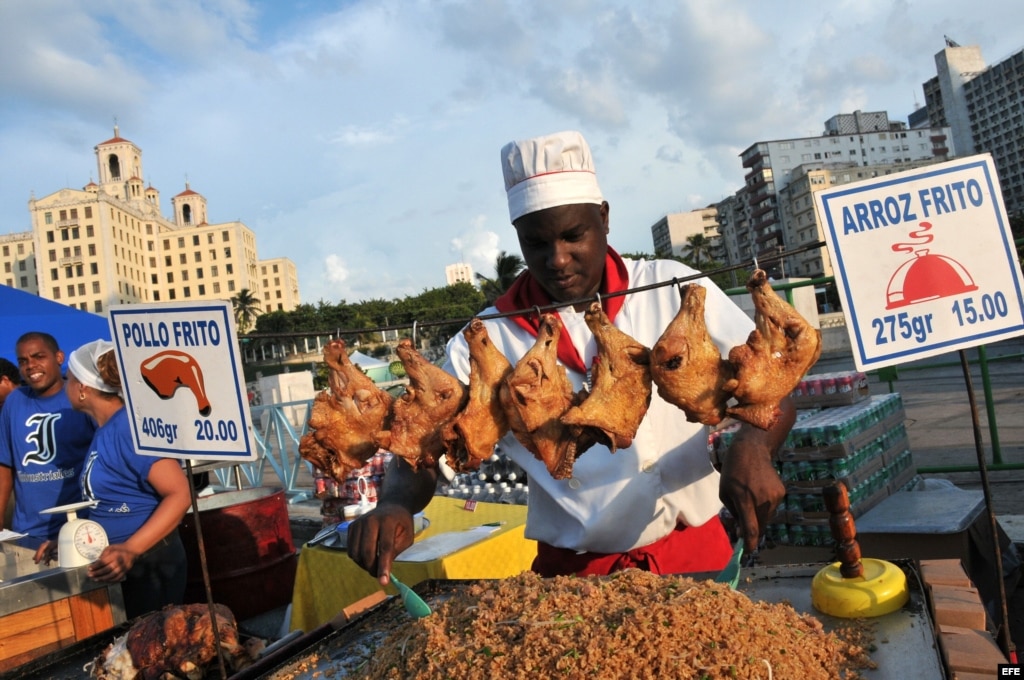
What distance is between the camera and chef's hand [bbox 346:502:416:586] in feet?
7.43

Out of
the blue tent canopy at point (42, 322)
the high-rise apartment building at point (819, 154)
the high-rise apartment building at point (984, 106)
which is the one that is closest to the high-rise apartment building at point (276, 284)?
the high-rise apartment building at point (819, 154)

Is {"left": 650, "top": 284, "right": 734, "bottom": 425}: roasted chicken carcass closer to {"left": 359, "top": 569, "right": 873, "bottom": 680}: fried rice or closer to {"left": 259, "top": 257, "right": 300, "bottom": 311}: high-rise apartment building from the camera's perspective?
{"left": 359, "top": 569, "right": 873, "bottom": 680}: fried rice

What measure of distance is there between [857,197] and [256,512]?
452 cm

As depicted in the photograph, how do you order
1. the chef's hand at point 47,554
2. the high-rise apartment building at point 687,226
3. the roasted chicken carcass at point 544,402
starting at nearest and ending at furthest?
the roasted chicken carcass at point 544,402, the chef's hand at point 47,554, the high-rise apartment building at point 687,226

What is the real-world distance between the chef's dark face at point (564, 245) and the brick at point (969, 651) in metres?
1.37

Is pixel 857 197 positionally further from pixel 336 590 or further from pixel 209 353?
pixel 336 590

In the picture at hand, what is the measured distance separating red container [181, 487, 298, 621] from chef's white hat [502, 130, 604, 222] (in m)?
3.53

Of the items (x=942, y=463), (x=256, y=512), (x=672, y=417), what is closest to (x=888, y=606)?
(x=672, y=417)

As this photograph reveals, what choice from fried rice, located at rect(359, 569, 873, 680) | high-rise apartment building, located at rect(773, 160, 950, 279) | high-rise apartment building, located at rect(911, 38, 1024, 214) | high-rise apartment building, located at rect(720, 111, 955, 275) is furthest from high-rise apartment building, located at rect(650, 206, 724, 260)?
fried rice, located at rect(359, 569, 873, 680)

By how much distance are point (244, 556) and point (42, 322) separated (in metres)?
4.76

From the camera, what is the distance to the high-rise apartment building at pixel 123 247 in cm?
10194

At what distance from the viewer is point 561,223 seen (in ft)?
7.50

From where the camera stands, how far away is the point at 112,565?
3365mm

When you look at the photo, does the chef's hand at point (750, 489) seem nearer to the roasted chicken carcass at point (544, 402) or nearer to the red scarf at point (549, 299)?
the roasted chicken carcass at point (544, 402)
